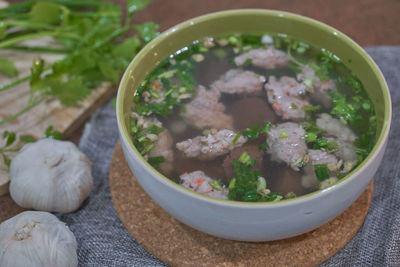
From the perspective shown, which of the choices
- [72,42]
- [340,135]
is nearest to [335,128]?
[340,135]

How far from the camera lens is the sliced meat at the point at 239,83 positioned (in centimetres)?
155

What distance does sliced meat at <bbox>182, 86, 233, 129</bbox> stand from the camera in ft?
4.75

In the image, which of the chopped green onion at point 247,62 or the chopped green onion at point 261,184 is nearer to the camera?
the chopped green onion at point 261,184

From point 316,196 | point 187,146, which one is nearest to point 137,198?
point 187,146

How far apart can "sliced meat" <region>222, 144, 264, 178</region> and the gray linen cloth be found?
13.1 inches

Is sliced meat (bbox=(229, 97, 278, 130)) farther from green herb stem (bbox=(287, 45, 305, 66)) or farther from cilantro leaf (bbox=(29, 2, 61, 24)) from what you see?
cilantro leaf (bbox=(29, 2, 61, 24))

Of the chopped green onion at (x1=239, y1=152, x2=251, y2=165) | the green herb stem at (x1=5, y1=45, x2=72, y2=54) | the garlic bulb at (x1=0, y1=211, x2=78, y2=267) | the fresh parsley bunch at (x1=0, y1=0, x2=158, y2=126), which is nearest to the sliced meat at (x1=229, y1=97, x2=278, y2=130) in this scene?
the chopped green onion at (x1=239, y1=152, x2=251, y2=165)

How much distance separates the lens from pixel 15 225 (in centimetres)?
135

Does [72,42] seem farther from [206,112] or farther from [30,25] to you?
[206,112]

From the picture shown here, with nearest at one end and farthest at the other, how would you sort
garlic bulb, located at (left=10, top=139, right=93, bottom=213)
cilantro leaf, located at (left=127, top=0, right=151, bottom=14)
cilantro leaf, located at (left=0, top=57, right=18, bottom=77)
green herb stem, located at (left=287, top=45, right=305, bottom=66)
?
garlic bulb, located at (left=10, top=139, right=93, bottom=213), green herb stem, located at (left=287, top=45, right=305, bottom=66), cilantro leaf, located at (left=127, top=0, right=151, bottom=14), cilantro leaf, located at (left=0, top=57, right=18, bottom=77)

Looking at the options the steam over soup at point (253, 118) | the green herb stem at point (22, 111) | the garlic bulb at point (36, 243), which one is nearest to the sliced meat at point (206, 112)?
the steam over soup at point (253, 118)

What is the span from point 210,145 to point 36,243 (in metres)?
0.54

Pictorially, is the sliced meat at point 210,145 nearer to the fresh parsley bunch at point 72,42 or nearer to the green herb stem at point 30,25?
the fresh parsley bunch at point 72,42

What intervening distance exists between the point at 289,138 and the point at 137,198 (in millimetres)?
496
